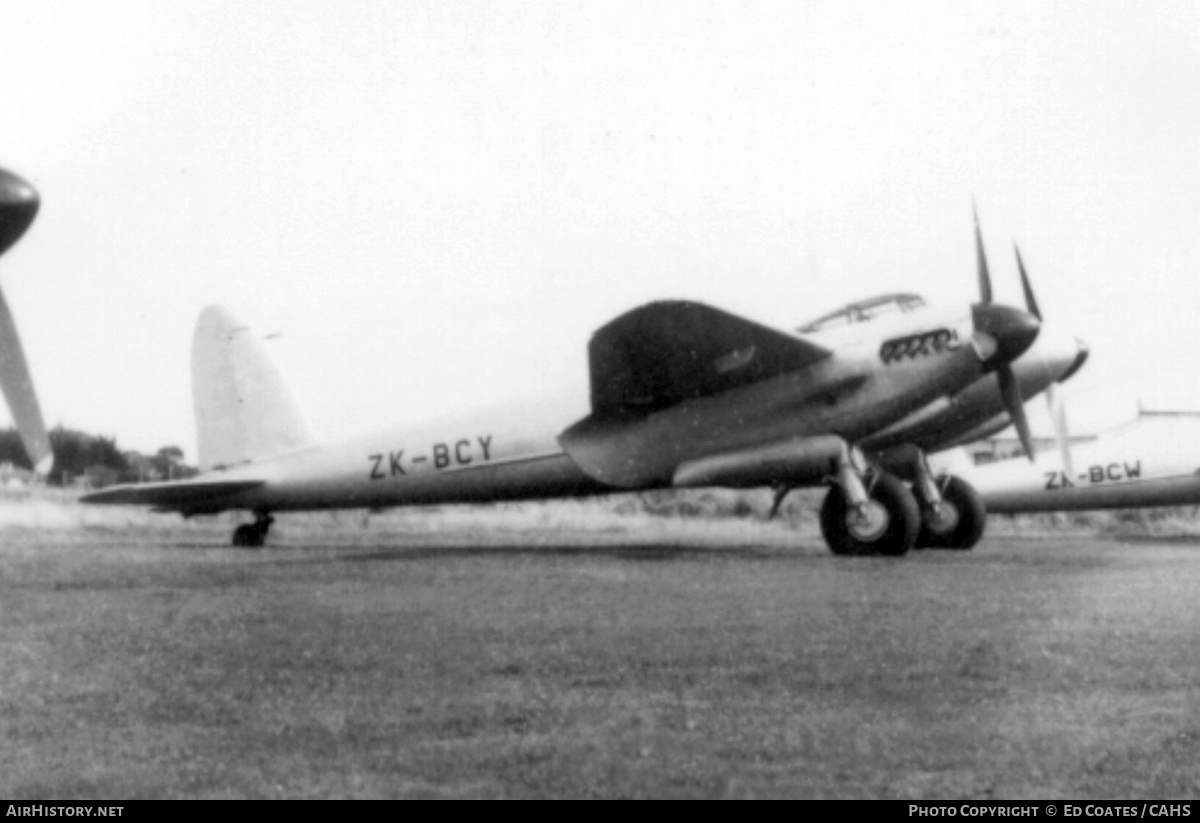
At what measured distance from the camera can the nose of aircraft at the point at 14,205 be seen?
18.7 ft

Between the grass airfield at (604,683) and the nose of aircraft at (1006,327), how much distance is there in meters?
2.92

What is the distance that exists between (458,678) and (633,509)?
33.4m

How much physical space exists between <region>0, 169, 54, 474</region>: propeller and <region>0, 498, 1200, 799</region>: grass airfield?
1.04m

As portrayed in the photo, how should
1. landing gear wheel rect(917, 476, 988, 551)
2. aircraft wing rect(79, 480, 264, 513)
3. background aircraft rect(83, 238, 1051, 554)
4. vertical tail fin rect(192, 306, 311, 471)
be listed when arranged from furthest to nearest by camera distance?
vertical tail fin rect(192, 306, 311, 471) < aircraft wing rect(79, 480, 264, 513) < landing gear wheel rect(917, 476, 988, 551) < background aircraft rect(83, 238, 1051, 554)

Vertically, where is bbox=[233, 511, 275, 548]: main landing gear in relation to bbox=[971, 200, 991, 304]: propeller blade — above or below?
below

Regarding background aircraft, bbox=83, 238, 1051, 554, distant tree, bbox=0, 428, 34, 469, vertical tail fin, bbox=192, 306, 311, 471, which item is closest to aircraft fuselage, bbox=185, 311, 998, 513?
background aircraft, bbox=83, 238, 1051, 554

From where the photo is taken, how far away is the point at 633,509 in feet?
A: 129

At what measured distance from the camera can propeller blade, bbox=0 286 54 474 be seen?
6148 mm

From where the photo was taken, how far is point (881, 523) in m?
14.2

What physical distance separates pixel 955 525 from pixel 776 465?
9.59 ft

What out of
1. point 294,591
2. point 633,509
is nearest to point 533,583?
point 294,591

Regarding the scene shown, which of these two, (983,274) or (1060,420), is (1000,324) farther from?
(1060,420)

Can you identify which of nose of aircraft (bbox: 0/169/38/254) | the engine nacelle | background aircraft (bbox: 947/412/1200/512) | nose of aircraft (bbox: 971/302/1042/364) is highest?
nose of aircraft (bbox: 0/169/38/254)

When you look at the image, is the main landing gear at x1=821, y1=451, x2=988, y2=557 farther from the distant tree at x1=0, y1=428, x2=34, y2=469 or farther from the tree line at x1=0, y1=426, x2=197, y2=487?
the distant tree at x1=0, y1=428, x2=34, y2=469
